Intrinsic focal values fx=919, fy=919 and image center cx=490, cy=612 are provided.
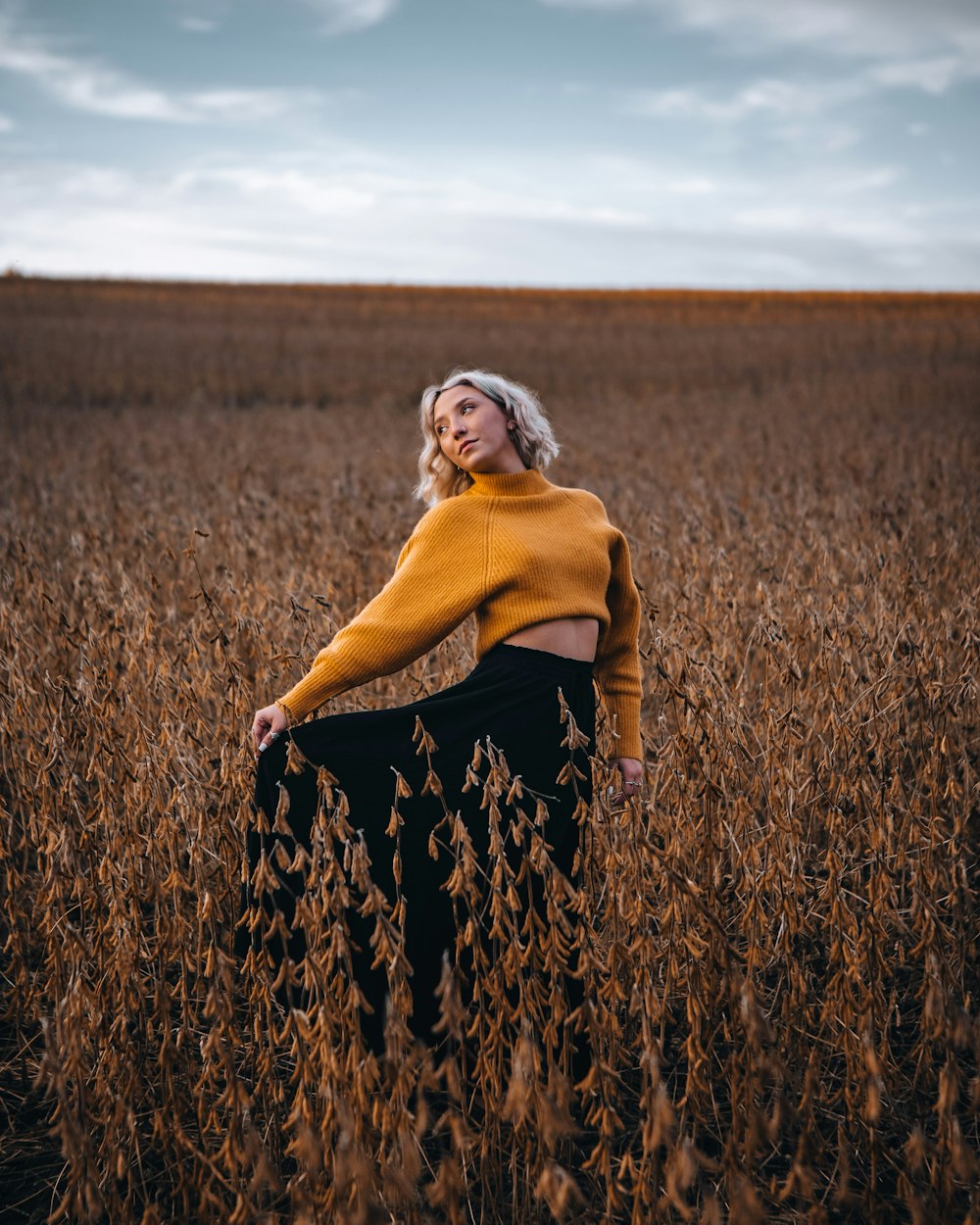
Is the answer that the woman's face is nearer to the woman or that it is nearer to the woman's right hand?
the woman

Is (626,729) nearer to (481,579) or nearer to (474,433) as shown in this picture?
(481,579)

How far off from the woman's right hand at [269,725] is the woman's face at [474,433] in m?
0.66

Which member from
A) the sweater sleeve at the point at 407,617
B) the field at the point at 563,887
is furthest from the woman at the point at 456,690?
the field at the point at 563,887

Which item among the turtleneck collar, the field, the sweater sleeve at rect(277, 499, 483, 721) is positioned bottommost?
the field

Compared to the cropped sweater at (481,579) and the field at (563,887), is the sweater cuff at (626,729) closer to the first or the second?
the field at (563,887)

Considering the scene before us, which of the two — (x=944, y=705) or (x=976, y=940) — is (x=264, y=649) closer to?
(x=944, y=705)

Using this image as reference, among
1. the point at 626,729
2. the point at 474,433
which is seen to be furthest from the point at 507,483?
the point at 626,729

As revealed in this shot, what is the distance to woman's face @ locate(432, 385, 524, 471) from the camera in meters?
1.98

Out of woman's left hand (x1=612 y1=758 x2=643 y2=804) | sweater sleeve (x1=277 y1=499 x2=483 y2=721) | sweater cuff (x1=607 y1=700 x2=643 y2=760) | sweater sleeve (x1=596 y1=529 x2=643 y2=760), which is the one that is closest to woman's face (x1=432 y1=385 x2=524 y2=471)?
sweater sleeve (x1=277 y1=499 x2=483 y2=721)

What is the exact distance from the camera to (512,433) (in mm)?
2094

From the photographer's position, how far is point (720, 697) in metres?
2.58

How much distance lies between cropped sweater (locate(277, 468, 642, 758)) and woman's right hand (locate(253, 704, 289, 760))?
0.06 feet

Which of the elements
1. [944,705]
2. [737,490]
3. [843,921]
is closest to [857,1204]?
[843,921]

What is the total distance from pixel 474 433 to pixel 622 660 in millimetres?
624
